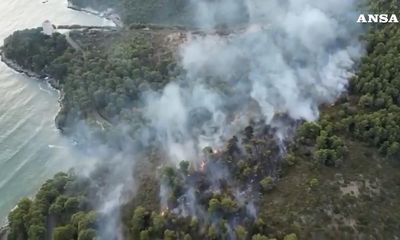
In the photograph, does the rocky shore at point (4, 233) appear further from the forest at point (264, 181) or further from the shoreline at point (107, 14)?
the shoreline at point (107, 14)

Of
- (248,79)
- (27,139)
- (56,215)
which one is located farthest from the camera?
(27,139)

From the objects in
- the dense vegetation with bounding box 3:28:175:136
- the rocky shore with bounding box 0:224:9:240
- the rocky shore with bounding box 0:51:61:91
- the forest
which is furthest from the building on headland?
the rocky shore with bounding box 0:224:9:240

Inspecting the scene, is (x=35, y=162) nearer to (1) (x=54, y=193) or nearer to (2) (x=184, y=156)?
(1) (x=54, y=193)

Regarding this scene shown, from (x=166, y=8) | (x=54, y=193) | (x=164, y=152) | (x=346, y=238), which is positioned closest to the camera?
(x=346, y=238)

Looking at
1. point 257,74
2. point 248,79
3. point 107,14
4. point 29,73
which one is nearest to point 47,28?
point 29,73

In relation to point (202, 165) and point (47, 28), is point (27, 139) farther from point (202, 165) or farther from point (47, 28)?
point (202, 165)

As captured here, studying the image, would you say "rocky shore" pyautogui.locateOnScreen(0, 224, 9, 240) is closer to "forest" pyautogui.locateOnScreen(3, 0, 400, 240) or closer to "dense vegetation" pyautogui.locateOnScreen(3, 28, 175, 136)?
"forest" pyautogui.locateOnScreen(3, 0, 400, 240)

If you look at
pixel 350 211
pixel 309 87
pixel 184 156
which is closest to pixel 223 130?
pixel 184 156

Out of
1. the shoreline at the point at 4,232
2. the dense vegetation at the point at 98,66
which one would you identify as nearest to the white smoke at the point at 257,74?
the dense vegetation at the point at 98,66
